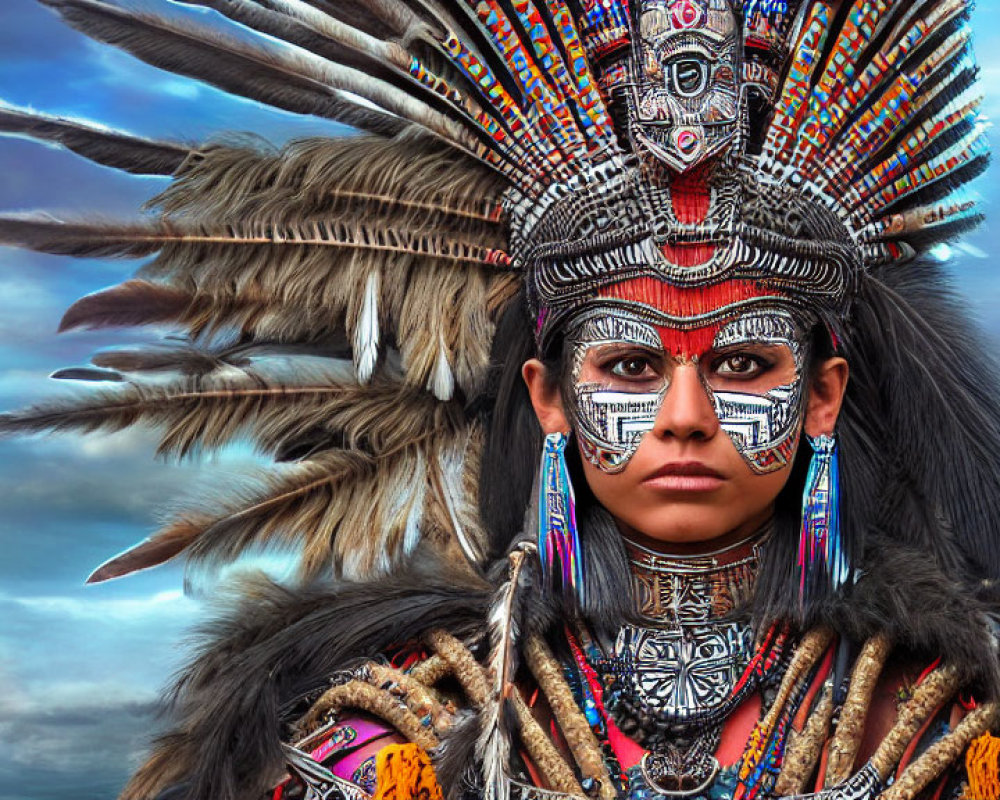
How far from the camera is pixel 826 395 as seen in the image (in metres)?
4.85

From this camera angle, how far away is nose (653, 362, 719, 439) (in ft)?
15.0

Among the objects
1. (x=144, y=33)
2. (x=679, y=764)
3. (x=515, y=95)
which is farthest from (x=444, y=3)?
(x=679, y=764)

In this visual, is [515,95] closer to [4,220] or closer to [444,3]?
[444,3]

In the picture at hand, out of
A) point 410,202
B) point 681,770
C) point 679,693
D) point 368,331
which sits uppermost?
point 410,202

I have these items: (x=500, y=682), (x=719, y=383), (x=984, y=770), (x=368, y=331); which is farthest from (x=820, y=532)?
(x=368, y=331)

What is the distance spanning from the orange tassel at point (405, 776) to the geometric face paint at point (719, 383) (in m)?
0.97

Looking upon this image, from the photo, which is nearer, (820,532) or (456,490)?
(820,532)

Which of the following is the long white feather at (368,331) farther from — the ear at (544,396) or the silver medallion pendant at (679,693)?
the silver medallion pendant at (679,693)

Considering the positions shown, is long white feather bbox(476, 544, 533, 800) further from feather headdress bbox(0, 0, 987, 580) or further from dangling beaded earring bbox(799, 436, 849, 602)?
dangling beaded earring bbox(799, 436, 849, 602)

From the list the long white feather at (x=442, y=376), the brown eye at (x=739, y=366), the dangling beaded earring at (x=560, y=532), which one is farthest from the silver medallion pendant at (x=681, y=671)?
the long white feather at (x=442, y=376)

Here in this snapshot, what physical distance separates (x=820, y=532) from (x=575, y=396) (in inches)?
31.3

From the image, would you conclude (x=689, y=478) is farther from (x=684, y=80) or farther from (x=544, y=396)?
(x=684, y=80)

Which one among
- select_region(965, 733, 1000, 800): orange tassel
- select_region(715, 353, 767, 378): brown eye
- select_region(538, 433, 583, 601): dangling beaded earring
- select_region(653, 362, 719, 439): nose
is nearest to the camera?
select_region(965, 733, 1000, 800): orange tassel

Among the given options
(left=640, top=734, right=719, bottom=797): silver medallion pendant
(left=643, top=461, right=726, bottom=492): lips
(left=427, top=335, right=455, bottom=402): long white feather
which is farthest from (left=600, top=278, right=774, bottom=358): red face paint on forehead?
(left=640, top=734, right=719, bottom=797): silver medallion pendant
